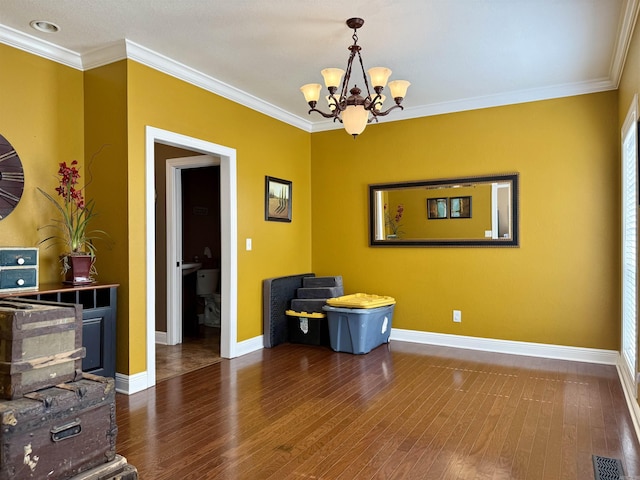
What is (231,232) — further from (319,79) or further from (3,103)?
(3,103)

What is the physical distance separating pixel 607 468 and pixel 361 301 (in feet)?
8.75

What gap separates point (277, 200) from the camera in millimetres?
5234

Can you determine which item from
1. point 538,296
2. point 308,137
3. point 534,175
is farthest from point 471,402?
point 308,137

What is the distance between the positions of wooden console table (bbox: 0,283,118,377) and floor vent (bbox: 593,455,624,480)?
10.4 feet

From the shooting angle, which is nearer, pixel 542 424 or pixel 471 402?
pixel 542 424

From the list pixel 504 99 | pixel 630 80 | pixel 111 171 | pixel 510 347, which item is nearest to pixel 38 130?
pixel 111 171

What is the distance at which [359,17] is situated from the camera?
3012 mm

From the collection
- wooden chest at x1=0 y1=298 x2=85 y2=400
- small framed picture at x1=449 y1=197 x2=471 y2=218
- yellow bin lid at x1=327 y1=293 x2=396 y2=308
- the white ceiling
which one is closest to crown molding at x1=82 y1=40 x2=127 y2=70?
the white ceiling

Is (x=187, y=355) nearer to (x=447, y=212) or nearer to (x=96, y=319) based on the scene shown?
(x=96, y=319)

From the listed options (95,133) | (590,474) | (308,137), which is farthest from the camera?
(308,137)

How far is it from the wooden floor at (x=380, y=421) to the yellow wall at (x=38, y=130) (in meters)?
1.44

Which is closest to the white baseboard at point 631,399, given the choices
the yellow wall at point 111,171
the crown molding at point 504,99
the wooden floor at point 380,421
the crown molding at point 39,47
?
the wooden floor at point 380,421

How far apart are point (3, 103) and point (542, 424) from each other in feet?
13.9

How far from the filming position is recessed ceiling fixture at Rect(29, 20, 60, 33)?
10.2 feet
